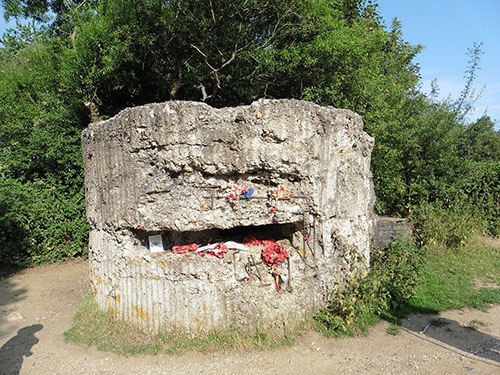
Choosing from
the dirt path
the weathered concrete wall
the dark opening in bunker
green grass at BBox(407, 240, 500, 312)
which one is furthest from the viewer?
green grass at BBox(407, 240, 500, 312)

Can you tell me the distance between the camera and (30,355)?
15.4 feet

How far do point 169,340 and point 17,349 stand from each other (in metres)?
2.24

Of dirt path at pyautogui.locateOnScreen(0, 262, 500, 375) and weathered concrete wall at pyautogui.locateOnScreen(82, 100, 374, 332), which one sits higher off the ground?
weathered concrete wall at pyautogui.locateOnScreen(82, 100, 374, 332)

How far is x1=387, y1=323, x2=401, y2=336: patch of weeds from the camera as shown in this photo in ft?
16.4

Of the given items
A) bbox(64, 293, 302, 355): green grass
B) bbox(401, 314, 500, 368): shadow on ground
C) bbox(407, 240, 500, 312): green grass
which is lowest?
bbox(401, 314, 500, 368): shadow on ground

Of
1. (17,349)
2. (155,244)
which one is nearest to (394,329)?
(155,244)

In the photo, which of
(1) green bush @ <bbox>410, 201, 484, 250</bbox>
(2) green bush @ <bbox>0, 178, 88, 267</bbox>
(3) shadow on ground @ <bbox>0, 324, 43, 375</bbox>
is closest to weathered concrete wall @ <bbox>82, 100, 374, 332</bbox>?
(3) shadow on ground @ <bbox>0, 324, 43, 375</bbox>

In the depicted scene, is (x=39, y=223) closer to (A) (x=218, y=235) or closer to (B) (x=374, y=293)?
(A) (x=218, y=235)

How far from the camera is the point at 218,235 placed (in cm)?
605

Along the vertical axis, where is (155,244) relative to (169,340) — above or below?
above

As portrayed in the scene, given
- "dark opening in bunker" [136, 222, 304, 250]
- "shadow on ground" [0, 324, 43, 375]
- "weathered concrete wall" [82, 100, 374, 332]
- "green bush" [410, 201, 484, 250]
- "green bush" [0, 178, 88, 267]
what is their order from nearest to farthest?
1. "shadow on ground" [0, 324, 43, 375]
2. "weathered concrete wall" [82, 100, 374, 332]
3. "dark opening in bunker" [136, 222, 304, 250]
4. "green bush" [0, 178, 88, 267]
5. "green bush" [410, 201, 484, 250]

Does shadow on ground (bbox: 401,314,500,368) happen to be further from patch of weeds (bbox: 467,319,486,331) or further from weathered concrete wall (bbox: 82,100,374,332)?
weathered concrete wall (bbox: 82,100,374,332)

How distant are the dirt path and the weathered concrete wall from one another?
0.48m

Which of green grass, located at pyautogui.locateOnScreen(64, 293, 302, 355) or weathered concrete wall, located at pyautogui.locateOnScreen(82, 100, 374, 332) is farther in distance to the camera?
weathered concrete wall, located at pyautogui.locateOnScreen(82, 100, 374, 332)
